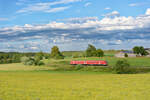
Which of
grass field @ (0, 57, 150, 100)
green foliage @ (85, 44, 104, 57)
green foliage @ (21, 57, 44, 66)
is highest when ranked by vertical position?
green foliage @ (85, 44, 104, 57)

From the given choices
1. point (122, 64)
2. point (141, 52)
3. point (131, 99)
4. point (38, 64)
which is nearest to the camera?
point (131, 99)

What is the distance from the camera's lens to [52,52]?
573ft

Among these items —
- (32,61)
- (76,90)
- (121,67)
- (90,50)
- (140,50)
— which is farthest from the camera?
(90,50)

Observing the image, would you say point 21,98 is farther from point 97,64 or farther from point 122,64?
point 97,64

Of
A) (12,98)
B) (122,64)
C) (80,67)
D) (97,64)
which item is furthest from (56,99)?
(97,64)

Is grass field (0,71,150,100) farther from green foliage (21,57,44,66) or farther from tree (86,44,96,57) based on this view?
tree (86,44,96,57)

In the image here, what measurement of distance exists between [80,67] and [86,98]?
213ft

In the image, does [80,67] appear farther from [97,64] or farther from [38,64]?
[38,64]

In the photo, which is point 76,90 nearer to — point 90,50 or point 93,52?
point 93,52

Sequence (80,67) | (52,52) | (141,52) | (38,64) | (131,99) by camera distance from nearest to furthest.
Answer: (131,99)
(80,67)
(38,64)
(141,52)
(52,52)

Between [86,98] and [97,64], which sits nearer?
[86,98]

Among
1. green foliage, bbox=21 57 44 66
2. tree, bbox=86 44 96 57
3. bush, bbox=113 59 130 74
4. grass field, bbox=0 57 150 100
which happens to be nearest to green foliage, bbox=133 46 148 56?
tree, bbox=86 44 96 57

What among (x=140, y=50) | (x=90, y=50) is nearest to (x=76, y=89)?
(x=140, y=50)

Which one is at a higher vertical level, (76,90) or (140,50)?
(140,50)
